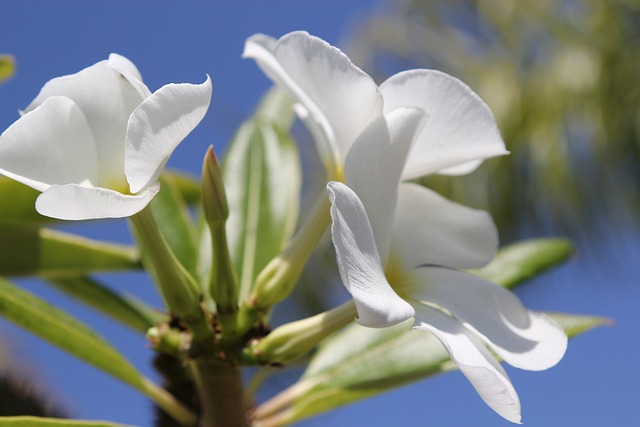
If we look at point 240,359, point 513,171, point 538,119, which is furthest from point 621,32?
point 240,359

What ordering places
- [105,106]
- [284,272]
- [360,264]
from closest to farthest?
[360,264], [105,106], [284,272]

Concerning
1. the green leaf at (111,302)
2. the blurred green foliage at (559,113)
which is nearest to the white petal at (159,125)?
the green leaf at (111,302)

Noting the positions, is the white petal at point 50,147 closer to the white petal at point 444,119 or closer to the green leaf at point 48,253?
the white petal at point 444,119

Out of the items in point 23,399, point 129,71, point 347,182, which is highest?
point 129,71

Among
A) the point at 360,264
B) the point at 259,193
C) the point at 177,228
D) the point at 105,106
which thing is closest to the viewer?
the point at 360,264

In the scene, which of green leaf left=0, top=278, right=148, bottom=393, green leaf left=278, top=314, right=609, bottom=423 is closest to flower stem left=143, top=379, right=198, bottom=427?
green leaf left=0, top=278, right=148, bottom=393

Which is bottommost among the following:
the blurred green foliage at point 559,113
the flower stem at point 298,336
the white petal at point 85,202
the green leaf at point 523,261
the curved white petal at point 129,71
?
the blurred green foliage at point 559,113

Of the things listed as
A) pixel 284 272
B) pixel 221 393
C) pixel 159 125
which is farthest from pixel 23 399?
pixel 159 125

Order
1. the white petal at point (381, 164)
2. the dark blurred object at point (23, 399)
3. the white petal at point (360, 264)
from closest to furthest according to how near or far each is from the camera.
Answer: the white petal at point (360, 264) < the white petal at point (381, 164) < the dark blurred object at point (23, 399)

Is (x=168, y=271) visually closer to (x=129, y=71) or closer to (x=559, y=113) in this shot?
(x=129, y=71)
